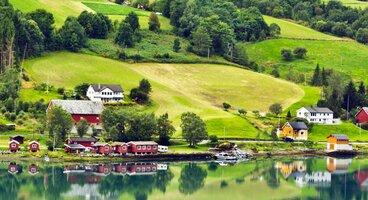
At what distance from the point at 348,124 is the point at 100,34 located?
4441cm

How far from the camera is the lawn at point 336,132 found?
12284 cm

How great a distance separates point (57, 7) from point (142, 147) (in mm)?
60964

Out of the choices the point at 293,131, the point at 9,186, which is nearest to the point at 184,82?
the point at 293,131

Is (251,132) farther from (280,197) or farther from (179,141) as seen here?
(280,197)

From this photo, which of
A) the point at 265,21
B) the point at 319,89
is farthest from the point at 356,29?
the point at 319,89

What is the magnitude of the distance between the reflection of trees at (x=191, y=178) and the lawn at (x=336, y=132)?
29320 millimetres

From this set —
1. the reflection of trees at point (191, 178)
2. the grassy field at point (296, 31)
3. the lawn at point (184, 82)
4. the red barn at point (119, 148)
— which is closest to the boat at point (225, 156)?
the reflection of trees at point (191, 178)

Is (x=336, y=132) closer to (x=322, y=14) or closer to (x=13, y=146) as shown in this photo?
(x=13, y=146)

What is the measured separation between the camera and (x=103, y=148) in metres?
101

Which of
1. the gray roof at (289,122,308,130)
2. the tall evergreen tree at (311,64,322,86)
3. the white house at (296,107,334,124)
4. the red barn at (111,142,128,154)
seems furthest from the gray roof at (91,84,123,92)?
the tall evergreen tree at (311,64,322,86)

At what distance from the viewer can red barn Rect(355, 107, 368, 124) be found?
131 metres

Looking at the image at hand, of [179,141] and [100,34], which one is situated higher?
[100,34]

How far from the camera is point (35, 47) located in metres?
134

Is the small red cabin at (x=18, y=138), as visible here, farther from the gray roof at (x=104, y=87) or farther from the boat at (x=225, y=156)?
the boat at (x=225, y=156)
